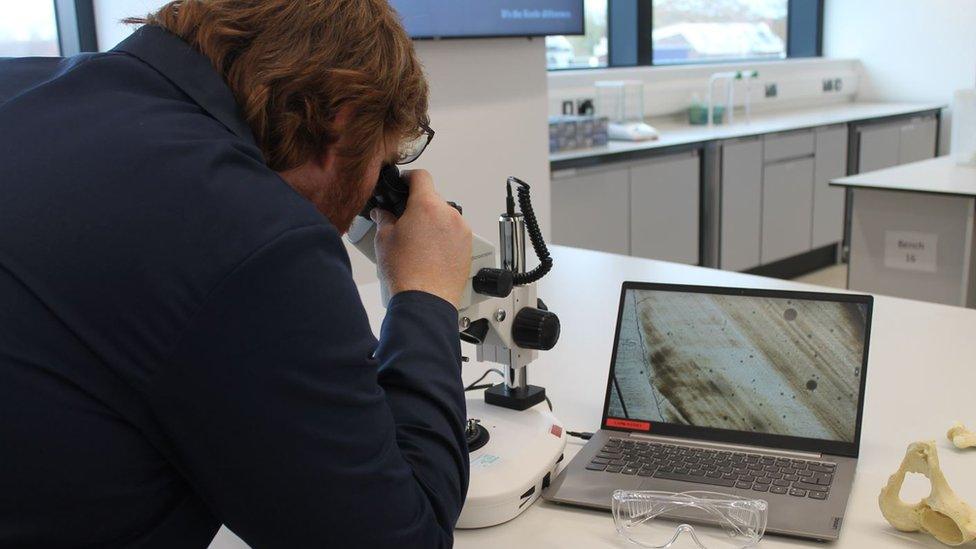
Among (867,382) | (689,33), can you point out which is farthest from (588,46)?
(867,382)

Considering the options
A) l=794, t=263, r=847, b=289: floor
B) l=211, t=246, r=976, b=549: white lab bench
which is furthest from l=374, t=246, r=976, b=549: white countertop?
l=794, t=263, r=847, b=289: floor

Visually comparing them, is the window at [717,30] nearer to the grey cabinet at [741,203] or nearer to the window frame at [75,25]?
the grey cabinet at [741,203]

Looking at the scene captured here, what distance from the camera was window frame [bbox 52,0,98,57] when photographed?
286 centimetres

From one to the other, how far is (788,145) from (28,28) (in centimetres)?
371

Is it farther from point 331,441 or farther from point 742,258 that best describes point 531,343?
point 742,258

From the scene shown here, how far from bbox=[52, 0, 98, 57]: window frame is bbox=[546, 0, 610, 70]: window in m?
2.64

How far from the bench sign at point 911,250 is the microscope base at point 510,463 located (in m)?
2.60

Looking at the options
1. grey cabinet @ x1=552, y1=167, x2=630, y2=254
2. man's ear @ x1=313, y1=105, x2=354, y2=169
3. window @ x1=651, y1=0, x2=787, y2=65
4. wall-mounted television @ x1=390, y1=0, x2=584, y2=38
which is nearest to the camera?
man's ear @ x1=313, y1=105, x2=354, y2=169

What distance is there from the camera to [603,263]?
2.22 metres

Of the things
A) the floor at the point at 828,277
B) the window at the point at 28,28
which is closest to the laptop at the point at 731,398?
the window at the point at 28,28

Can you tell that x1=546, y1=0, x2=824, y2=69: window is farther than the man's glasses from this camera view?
Yes

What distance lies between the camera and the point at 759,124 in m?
5.21

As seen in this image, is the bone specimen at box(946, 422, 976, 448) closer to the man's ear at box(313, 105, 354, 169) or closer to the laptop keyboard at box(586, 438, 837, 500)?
the laptop keyboard at box(586, 438, 837, 500)

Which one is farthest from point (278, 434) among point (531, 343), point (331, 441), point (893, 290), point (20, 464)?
point (893, 290)
